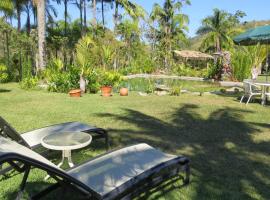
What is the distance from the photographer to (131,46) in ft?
106

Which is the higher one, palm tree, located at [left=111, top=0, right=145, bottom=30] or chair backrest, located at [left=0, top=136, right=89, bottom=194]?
palm tree, located at [left=111, top=0, right=145, bottom=30]

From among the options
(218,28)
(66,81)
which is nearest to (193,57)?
(218,28)

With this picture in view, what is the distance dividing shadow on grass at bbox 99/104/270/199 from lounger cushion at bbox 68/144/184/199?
758 millimetres

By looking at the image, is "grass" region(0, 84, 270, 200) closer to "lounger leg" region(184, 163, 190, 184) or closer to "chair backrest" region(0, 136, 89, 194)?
"lounger leg" region(184, 163, 190, 184)

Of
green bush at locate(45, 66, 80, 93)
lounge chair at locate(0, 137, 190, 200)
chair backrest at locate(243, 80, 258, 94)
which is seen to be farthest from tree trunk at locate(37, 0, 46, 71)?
lounge chair at locate(0, 137, 190, 200)

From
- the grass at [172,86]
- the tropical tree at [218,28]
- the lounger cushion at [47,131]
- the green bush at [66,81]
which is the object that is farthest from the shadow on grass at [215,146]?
the tropical tree at [218,28]

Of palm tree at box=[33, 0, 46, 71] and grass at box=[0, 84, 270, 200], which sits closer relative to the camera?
grass at box=[0, 84, 270, 200]

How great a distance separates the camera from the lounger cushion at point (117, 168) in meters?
3.07

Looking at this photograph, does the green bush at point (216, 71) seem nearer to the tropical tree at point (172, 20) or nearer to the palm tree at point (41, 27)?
the palm tree at point (41, 27)

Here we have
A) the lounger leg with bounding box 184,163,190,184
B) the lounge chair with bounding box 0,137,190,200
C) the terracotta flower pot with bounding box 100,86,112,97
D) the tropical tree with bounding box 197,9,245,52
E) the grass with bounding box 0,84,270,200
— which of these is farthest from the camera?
the tropical tree with bounding box 197,9,245,52

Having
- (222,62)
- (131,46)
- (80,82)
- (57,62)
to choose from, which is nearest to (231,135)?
(80,82)

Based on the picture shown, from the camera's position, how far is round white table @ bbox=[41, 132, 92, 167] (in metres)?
3.94

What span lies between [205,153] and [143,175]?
231cm

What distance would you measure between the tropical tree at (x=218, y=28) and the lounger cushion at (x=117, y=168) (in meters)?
36.7
